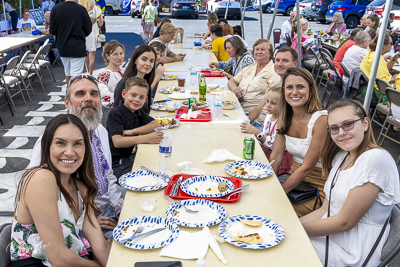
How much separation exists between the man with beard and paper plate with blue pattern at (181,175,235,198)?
56cm

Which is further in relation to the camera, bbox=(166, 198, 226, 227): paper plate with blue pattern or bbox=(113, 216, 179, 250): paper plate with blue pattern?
bbox=(166, 198, 226, 227): paper plate with blue pattern

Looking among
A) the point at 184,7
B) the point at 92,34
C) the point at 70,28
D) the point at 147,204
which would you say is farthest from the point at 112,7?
the point at 147,204

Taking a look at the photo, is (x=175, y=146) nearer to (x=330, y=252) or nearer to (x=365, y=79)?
(x=330, y=252)

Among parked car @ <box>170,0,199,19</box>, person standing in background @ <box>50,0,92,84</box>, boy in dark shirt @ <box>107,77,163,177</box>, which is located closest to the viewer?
boy in dark shirt @ <box>107,77,163,177</box>

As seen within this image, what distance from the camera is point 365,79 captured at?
5.76m

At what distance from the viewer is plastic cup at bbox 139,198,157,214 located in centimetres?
213

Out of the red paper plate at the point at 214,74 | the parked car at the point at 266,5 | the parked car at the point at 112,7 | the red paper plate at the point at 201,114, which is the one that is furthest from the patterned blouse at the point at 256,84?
the parked car at the point at 112,7

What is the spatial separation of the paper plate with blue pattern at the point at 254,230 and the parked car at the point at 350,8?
18.5m

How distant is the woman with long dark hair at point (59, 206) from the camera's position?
182 cm

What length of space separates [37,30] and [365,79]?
7973 millimetres

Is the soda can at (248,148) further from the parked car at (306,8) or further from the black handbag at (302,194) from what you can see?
the parked car at (306,8)

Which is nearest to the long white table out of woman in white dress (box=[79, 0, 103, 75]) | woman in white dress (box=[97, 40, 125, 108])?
woman in white dress (box=[97, 40, 125, 108])

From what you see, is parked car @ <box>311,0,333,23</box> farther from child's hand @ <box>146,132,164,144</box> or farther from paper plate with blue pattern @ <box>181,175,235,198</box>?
paper plate with blue pattern @ <box>181,175,235,198</box>

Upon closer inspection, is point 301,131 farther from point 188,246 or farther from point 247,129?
point 188,246
